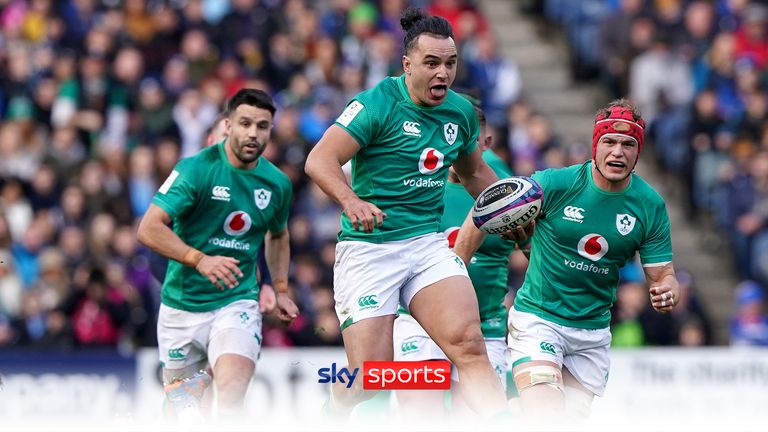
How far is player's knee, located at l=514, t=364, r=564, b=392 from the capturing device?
28.9ft

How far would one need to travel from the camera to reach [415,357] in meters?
9.91

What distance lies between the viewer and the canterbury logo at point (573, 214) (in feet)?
29.5

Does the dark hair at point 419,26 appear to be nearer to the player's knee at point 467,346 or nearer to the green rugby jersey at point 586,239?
the green rugby jersey at point 586,239

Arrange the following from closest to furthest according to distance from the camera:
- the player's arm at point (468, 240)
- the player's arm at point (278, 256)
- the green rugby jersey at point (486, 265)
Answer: the player's arm at point (468, 240), the green rugby jersey at point (486, 265), the player's arm at point (278, 256)

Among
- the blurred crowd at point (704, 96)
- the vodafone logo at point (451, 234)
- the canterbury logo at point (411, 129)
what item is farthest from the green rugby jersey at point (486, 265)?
the blurred crowd at point (704, 96)

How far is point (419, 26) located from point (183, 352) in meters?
3.08

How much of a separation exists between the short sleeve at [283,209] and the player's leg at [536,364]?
6.71ft

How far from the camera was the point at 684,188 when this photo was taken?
18766mm

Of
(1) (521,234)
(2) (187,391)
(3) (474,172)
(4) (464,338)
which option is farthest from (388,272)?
(2) (187,391)

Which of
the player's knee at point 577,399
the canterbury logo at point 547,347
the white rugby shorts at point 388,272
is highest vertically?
the white rugby shorts at point 388,272

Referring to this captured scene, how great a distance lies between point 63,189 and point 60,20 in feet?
10.2

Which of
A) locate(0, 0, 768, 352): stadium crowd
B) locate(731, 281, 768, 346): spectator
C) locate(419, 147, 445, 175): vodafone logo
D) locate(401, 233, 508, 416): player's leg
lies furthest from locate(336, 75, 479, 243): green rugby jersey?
locate(731, 281, 768, 346): spectator

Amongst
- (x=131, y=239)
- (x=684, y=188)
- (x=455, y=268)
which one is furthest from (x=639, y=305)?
(x=455, y=268)

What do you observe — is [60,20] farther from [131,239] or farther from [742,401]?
[742,401]
